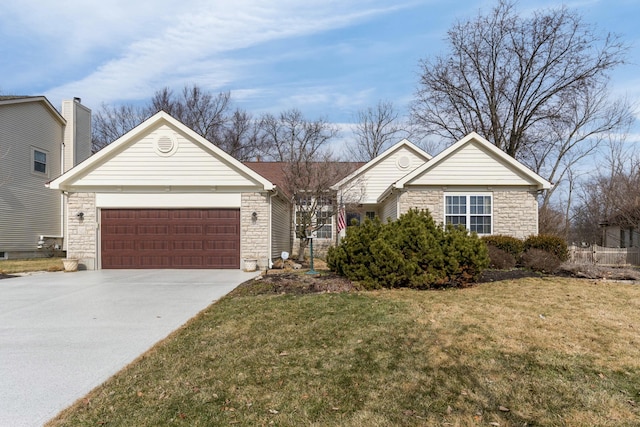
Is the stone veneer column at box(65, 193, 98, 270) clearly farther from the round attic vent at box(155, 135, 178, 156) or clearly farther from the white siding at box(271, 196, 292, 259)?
the white siding at box(271, 196, 292, 259)

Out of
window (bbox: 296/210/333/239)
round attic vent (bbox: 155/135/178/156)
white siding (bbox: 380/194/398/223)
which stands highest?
round attic vent (bbox: 155/135/178/156)

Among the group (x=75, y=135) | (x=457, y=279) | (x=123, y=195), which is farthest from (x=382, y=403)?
(x=75, y=135)

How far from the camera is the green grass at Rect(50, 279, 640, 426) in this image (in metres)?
3.61

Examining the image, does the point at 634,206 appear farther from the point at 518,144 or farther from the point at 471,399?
the point at 471,399

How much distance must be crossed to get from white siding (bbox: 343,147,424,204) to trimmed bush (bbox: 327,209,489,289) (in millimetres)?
11475

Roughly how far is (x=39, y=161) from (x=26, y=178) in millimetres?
A: 1344

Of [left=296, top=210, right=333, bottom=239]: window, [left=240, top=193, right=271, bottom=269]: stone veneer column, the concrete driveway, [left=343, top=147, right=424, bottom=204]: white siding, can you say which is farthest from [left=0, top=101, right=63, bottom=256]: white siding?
[left=343, top=147, right=424, bottom=204]: white siding

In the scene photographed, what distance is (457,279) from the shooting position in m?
9.55

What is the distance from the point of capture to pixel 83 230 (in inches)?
587

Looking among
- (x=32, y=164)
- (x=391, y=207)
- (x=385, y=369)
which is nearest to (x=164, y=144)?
(x=391, y=207)

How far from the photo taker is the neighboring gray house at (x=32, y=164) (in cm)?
1908

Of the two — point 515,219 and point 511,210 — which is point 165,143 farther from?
point 515,219

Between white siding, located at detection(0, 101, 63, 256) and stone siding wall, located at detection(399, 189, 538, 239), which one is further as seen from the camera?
white siding, located at detection(0, 101, 63, 256)

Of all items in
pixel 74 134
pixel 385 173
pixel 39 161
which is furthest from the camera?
pixel 74 134
